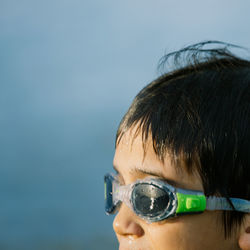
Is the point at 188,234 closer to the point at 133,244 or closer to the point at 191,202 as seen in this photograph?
the point at 191,202

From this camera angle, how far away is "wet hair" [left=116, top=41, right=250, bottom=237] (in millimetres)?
3539

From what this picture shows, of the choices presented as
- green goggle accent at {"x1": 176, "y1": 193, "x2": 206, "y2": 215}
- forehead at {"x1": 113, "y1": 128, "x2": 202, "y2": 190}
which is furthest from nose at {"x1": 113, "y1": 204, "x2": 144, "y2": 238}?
green goggle accent at {"x1": 176, "y1": 193, "x2": 206, "y2": 215}

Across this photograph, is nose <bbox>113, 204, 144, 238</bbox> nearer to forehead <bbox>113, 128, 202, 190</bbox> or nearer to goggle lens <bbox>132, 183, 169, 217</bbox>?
goggle lens <bbox>132, 183, 169, 217</bbox>

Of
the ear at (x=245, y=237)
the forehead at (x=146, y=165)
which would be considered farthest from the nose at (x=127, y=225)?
the ear at (x=245, y=237)

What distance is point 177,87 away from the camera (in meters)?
3.93

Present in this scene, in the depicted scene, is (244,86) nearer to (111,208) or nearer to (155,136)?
(155,136)

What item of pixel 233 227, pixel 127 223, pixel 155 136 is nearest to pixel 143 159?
pixel 155 136

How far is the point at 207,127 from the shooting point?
3.60 meters

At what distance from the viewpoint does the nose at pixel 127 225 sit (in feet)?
12.2

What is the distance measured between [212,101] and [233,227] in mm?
975

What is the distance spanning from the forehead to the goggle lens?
10 centimetres

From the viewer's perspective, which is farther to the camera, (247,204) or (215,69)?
(215,69)

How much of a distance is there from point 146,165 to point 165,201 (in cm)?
32

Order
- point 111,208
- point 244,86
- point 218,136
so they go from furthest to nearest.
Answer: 1. point 111,208
2. point 244,86
3. point 218,136
